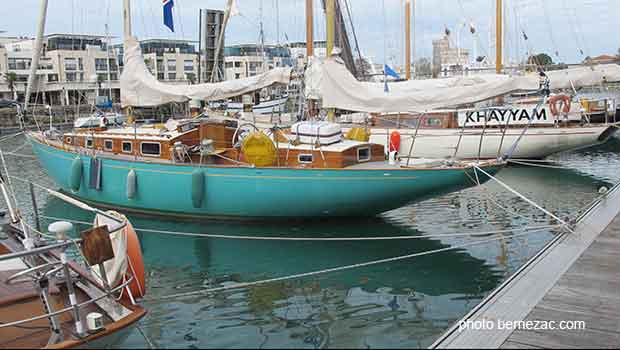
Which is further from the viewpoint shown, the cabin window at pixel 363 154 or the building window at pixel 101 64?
the building window at pixel 101 64

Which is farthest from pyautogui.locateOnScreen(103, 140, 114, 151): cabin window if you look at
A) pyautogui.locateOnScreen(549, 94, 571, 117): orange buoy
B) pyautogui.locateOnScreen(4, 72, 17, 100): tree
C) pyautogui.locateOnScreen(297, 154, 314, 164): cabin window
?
pyautogui.locateOnScreen(4, 72, 17, 100): tree

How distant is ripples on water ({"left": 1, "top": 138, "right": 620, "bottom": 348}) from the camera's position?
7.35 meters

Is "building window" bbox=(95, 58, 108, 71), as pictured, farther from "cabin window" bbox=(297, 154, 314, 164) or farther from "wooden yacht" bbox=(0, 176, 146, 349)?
"wooden yacht" bbox=(0, 176, 146, 349)

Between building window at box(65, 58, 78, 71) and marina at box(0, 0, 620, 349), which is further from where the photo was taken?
building window at box(65, 58, 78, 71)

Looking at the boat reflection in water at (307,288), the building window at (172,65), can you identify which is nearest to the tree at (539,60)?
the boat reflection in water at (307,288)

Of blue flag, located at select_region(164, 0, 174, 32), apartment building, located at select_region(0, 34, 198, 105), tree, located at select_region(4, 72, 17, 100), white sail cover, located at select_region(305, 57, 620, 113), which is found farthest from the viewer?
apartment building, located at select_region(0, 34, 198, 105)

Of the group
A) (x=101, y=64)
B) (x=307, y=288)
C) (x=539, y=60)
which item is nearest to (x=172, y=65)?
(x=101, y=64)

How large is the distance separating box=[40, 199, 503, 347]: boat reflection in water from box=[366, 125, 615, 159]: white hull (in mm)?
9427

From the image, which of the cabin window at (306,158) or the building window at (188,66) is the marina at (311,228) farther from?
the building window at (188,66)

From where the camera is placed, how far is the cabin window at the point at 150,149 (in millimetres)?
14016

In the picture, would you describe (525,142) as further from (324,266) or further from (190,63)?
(190,63)

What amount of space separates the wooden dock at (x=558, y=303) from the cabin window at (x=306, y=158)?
5.37 metres

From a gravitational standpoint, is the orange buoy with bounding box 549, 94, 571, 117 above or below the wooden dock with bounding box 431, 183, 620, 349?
above

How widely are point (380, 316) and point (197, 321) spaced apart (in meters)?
2.57
